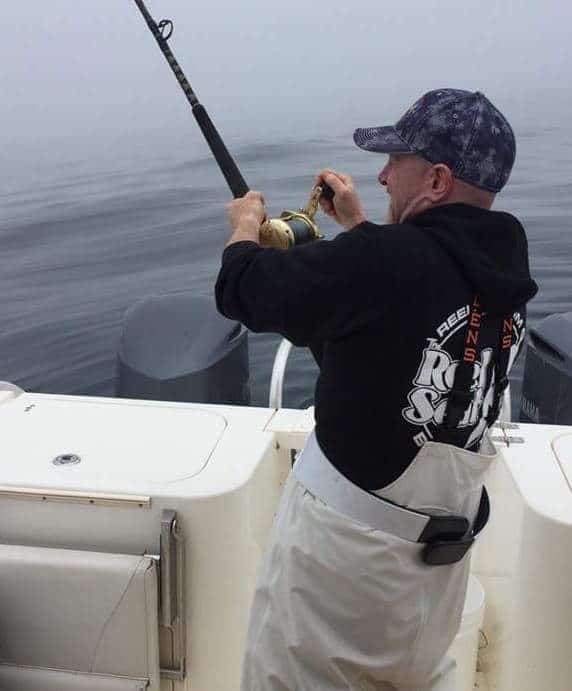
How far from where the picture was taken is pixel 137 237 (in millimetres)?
7965

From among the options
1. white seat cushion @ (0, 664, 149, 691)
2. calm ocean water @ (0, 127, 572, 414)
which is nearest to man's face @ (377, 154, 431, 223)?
white seat cushion @ (0, 664, 149, 691)

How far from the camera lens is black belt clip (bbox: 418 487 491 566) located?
1105mm

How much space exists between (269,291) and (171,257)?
6.42m

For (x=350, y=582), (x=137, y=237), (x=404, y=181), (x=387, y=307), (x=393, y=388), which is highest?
(x=404, y=181)

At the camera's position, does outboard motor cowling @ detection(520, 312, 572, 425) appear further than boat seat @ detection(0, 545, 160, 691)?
Yes

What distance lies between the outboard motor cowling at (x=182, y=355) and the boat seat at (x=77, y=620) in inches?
43.2

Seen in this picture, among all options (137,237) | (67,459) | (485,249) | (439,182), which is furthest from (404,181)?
(137,237)

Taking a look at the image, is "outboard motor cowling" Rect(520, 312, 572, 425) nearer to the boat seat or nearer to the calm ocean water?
the calm ocean water

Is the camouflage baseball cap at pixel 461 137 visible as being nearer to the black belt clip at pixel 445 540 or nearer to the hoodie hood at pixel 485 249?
the hoodie hood at pixel 485 249

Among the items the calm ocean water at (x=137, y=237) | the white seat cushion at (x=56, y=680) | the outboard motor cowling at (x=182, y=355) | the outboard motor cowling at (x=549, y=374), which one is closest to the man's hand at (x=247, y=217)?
the white seat cushion at (x=56, y=680)

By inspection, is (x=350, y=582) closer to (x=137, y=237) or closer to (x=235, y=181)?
(x=235, y=181)

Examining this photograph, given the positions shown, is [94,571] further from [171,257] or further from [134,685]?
[171,257]

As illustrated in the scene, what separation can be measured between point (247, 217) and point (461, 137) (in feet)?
1.13

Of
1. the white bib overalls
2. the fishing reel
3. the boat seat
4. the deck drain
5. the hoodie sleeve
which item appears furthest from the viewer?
the deck drain
